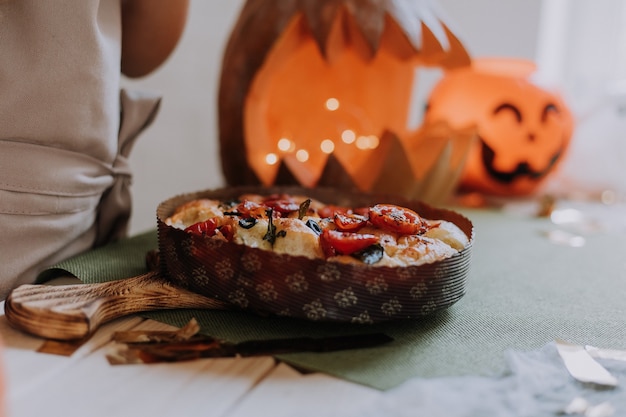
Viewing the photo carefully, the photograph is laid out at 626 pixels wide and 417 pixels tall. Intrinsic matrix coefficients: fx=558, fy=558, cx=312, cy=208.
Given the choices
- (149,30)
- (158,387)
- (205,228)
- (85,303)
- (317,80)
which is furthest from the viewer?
(317,80)

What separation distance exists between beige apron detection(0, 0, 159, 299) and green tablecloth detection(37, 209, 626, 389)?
8 centimetres

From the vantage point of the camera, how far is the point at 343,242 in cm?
79

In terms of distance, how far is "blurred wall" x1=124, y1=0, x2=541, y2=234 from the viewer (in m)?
1.76

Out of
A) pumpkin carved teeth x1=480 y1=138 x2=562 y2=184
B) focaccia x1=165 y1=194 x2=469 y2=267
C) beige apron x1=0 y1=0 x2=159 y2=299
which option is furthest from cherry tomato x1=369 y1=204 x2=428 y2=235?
pumpkin carved teeth x1=480 y1=138 x2=562 y2=184

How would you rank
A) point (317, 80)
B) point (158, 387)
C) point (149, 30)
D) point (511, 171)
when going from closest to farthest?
point (158, 387)
point (149, 30)
point (317, 80)
point (511, 171)

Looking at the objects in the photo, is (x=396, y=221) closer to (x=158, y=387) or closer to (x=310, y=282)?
(x=310, y=282)

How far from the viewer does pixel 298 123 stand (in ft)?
5.78

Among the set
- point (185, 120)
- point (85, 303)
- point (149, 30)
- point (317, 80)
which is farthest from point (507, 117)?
point (85, 303)

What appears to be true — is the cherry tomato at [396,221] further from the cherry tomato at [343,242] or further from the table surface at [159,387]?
the table surface at [159,387]

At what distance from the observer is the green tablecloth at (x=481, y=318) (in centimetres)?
73

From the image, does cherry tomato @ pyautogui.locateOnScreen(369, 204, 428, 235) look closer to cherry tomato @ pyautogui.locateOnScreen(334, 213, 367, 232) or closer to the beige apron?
cherry tomato @ pyautogui.locateOnScreen(334, 213, 367, 232)

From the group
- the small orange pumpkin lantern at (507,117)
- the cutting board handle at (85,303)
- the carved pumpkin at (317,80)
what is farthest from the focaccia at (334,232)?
the small orange pumpkin lantern at (507,117)

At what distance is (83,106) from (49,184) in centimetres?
14

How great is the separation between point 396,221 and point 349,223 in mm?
74
